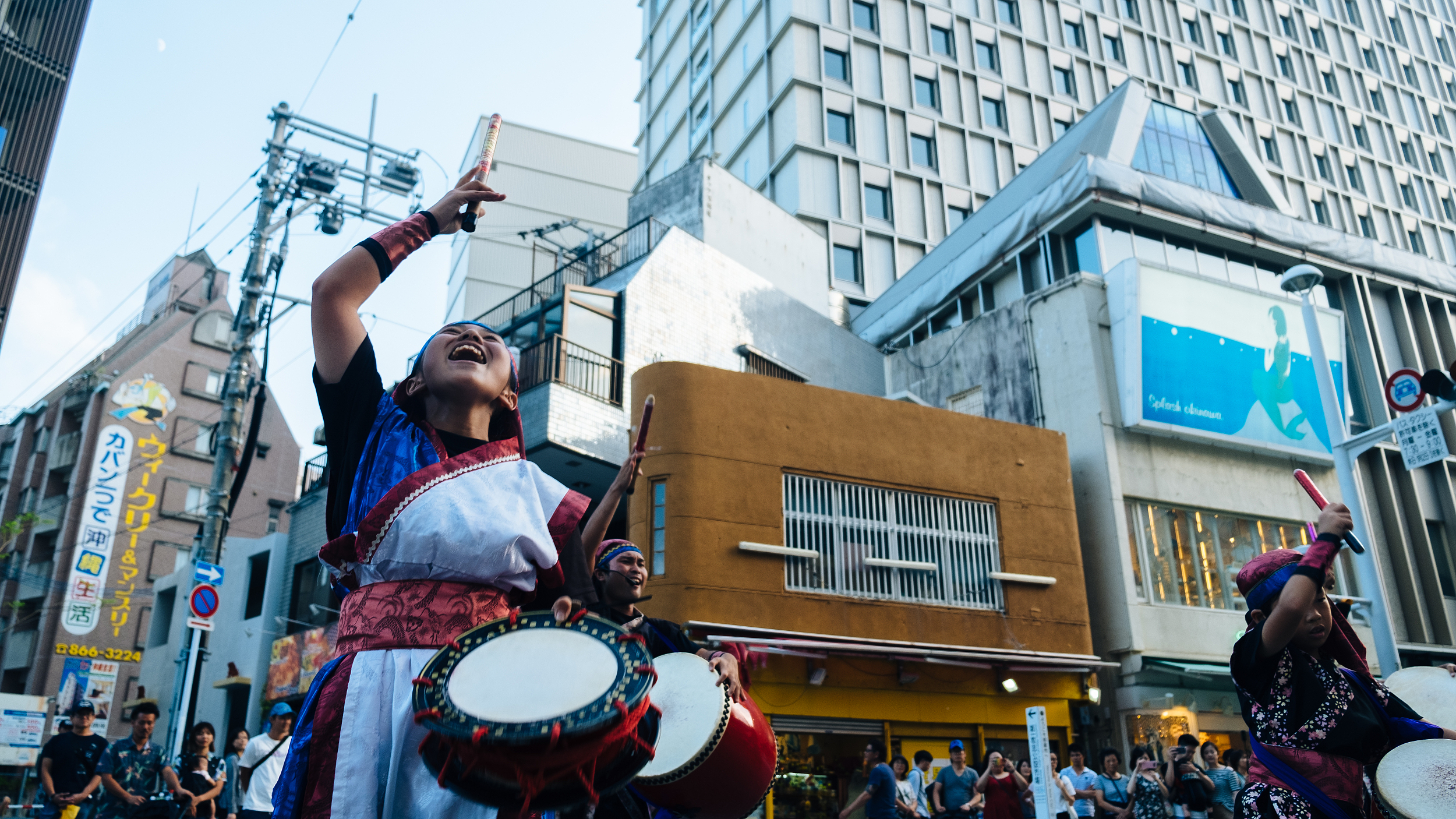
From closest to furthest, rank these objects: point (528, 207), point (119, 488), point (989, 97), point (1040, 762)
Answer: point (1040, 762) < point (119, 488) < point (989, 97) < point (528, 207)

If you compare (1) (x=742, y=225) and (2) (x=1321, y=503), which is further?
(1) (x=742, y=225)

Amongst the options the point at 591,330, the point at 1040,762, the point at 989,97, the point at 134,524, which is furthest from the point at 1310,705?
the point at 134,524

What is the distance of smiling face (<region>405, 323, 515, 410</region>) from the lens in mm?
2607

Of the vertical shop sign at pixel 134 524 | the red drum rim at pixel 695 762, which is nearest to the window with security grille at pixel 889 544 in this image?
the red drum rim at pixel 695 762

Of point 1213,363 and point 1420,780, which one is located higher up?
point 1213,363

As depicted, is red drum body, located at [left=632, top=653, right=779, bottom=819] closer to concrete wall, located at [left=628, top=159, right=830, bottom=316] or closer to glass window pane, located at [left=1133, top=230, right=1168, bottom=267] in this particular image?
glass window pane, located at [left=1133, top=230, right=1168, bottom=267]

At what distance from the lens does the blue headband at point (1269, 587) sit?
377 centimetres

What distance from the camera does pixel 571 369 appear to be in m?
17.5

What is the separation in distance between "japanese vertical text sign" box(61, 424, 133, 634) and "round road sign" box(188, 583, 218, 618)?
2165 centimetres

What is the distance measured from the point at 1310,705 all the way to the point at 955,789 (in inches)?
331

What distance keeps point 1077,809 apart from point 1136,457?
348 inches

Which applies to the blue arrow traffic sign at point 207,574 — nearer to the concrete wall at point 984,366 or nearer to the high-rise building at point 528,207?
the concrete wall at point 984,366

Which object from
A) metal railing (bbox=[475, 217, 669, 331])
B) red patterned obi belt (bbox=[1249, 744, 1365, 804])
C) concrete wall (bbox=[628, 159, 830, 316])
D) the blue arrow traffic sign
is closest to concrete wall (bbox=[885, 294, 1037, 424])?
concrete wall (bbox=[628, 159, 830, 316])

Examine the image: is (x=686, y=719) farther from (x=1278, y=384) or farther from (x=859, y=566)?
(x=1278, y=384)
